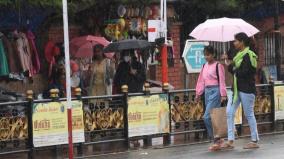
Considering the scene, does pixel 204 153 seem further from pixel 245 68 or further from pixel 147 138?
pixel 245 68

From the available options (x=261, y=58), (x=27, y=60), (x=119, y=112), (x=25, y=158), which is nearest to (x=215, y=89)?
(x=119, y=112)

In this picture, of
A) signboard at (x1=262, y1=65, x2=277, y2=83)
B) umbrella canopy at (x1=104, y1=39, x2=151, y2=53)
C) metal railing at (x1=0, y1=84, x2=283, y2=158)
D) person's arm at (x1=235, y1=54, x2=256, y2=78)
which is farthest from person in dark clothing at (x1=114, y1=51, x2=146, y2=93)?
signboard at (x1=262, y1=65, x2=277, y2=83)

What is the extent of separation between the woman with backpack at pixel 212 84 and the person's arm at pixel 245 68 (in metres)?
0.41

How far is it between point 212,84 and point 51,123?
8.99 feet

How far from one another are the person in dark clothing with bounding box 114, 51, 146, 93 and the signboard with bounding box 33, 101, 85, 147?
2270 millimetres

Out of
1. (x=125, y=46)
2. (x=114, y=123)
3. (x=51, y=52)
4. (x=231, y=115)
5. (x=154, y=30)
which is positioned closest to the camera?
(x=231, y=115)

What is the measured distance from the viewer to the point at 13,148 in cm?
1041

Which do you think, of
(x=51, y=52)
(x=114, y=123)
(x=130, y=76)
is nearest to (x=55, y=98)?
(x=114, y=123)

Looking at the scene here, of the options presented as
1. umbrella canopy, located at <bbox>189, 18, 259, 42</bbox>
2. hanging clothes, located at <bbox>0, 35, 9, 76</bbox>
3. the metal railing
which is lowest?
the metal railing

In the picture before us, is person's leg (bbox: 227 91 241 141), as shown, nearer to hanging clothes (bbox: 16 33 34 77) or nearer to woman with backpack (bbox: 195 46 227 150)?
woman with backpack (bbox: 195 46 227 150)

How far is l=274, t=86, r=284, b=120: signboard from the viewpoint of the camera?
13.2 meters

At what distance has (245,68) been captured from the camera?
10547mm

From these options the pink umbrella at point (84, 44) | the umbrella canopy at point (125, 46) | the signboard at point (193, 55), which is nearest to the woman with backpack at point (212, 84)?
the signboard at point (193, 55)

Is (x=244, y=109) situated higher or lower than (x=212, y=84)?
lower
